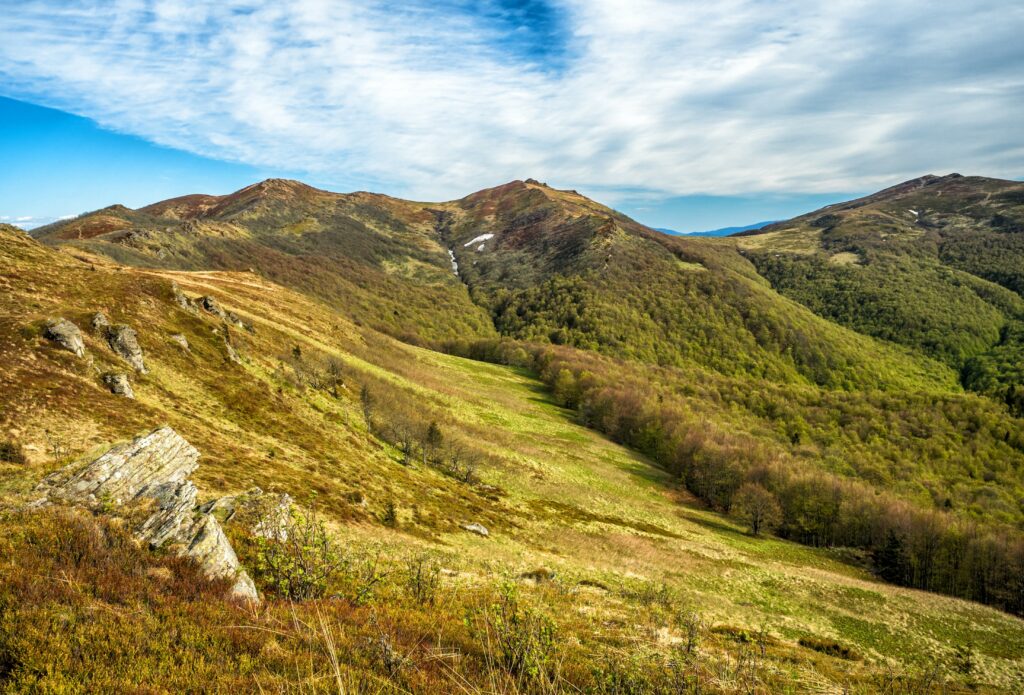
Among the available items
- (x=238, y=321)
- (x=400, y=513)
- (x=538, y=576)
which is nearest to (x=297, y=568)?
(x=538, y=576)

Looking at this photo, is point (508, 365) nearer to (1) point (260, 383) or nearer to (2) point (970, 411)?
(1) point (260, 383)

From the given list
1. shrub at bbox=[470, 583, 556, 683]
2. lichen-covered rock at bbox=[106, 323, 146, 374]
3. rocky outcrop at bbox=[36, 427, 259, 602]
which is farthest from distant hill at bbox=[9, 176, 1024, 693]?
rocky outcrop at bbox=[36, 427, 259, 602]

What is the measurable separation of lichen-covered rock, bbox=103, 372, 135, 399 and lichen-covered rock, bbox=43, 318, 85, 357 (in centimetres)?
251

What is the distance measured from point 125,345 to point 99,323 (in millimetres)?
2756

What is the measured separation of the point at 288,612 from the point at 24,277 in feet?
153

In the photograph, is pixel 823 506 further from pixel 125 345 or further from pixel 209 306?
pixel 209 306

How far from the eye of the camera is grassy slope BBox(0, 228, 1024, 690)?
15.8 m

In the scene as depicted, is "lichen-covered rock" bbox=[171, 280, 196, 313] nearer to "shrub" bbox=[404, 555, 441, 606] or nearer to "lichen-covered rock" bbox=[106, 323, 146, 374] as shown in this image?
"lichen-covered rock" bbox=[106, 323, 146, 374]

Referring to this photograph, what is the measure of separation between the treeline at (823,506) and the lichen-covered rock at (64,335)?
79.7m

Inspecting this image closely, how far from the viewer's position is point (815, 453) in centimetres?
9869

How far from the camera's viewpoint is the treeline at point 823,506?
5606 cm

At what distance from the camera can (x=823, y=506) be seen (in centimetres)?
6981

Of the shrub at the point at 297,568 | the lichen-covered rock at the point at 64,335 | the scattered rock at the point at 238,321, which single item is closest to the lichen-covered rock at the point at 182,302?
the scattered rock at the point at 238,321

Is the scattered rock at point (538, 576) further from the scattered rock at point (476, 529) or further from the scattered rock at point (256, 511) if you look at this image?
the scattered rock at point (256, 511)
